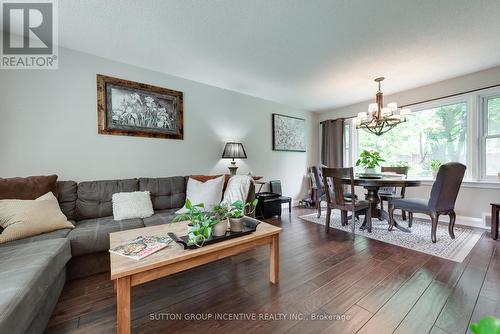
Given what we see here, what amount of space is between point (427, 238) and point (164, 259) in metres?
3.12

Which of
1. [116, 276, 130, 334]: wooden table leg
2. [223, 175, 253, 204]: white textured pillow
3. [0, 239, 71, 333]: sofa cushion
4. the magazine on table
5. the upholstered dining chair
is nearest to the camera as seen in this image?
[0, 239, 71, 333]: sofa cushion

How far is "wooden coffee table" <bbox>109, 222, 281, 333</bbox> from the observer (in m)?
1.05

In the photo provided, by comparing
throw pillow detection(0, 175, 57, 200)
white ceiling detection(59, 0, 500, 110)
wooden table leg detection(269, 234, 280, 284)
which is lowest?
wooden table leg detection(269, 234, 280, 284)

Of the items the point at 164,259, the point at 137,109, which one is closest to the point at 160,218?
the point at 164,259

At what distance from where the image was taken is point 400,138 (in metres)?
3.96

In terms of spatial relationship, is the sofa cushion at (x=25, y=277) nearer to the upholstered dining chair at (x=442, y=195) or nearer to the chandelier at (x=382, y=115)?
the upholstered dining chair at (x=442, y=195)

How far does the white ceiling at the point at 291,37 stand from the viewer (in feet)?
5.73

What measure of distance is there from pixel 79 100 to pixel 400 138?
17.2ft

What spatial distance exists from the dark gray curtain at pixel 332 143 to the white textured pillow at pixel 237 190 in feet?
9.46

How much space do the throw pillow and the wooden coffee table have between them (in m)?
1.11

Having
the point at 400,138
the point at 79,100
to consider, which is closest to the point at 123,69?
the point at 79,100

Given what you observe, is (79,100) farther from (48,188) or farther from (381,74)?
(381,74)
